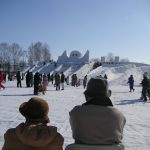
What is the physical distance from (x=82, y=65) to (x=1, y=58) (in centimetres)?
5695

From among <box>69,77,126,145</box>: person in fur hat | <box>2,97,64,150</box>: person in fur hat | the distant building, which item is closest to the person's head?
<box>69,77,126,145</box>: person in fur hat

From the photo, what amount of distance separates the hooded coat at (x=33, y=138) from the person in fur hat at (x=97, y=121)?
26 centimetres

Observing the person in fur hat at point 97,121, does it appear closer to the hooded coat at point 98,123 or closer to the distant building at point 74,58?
the hooded coat at point 98,123

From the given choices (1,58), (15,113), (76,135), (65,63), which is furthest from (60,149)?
(1,58)

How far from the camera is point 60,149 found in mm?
3734

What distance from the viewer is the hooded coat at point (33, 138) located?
3508mm

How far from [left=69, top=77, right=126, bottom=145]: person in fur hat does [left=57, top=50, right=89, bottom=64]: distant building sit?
265 ft

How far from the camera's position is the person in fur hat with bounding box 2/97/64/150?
352cm

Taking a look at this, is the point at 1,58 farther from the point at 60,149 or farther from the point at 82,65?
the point at 60,149

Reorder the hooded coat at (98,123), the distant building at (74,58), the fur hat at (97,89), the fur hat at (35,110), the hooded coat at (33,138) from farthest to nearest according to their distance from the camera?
the distant building at (74,58) → the fur hat at (97,89) → the hooded coat at (98,123) → the fur hat at (35,110) → the hooded coat at (33,138)

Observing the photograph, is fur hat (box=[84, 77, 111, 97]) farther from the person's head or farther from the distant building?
the distant building

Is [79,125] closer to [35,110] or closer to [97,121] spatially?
[97,121]

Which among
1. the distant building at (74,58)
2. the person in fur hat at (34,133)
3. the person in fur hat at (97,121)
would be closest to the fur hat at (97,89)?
the person in fur hat at (97,121)

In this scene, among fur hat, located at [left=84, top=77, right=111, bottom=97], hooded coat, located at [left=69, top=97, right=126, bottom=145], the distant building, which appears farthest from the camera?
the distant building
